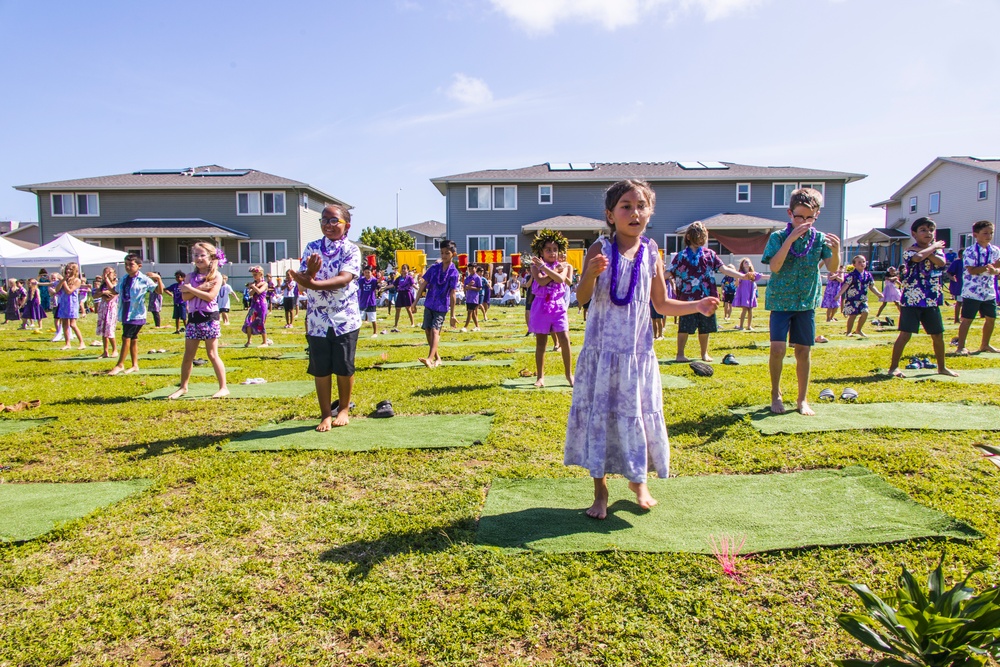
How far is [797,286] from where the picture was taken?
5.75 metres

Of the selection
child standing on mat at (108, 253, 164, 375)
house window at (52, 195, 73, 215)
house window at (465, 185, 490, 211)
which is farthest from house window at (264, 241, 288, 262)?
child standing on mat at (108, 253, 164, 375)

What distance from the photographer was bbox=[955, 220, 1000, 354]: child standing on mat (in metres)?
9.09

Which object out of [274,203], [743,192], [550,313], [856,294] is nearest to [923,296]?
[550,313]

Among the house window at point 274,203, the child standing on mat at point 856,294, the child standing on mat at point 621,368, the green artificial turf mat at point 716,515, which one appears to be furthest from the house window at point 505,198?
the child standing on mat at point 621,368

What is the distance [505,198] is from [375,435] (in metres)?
34.1

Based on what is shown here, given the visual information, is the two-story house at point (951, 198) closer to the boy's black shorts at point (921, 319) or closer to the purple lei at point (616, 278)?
the boy's black shorts at point (921, 319)

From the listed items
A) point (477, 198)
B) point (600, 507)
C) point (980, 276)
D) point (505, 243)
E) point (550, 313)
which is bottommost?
point (600, 507)

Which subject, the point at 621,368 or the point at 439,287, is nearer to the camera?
the point at 621,368

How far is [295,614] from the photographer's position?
2.72 meters

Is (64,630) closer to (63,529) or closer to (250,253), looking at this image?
(63,529)

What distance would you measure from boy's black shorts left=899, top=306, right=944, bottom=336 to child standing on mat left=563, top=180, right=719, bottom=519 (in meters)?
5.35

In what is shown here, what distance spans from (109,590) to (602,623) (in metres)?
2.21

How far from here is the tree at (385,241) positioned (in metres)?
61.6

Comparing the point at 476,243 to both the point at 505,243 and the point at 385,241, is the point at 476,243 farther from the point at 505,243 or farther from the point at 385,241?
the point at 385,241
